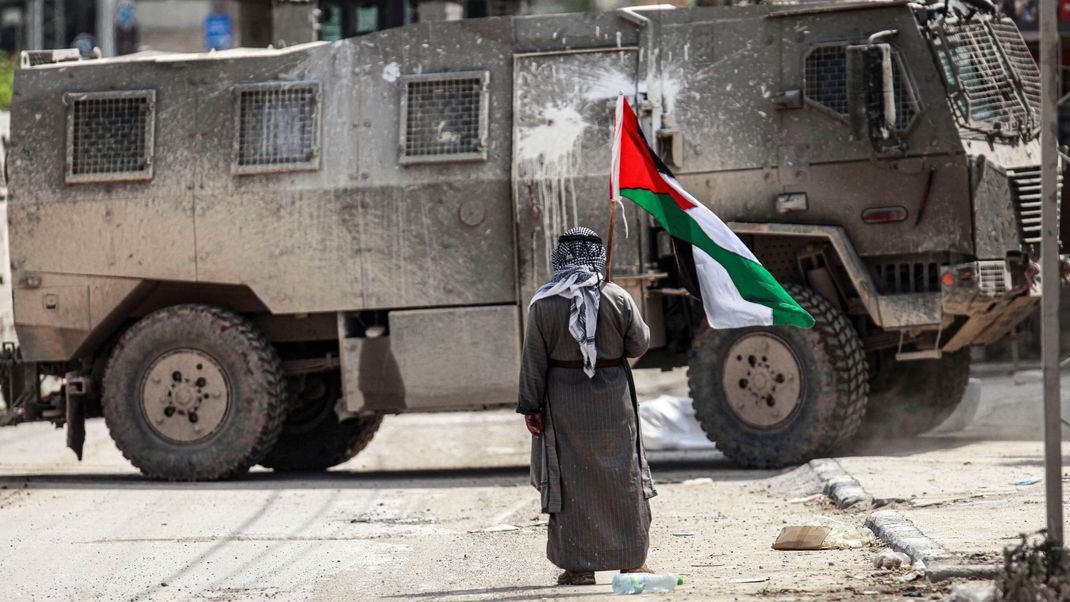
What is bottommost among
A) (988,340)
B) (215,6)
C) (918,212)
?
(988,340)

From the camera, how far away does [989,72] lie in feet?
39.8

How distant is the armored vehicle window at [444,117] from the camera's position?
12211 mm

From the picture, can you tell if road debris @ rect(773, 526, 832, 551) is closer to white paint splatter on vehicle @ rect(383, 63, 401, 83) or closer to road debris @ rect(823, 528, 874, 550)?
road debris @ rect(823, 528, 874, 550)

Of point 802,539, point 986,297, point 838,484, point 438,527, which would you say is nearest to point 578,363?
point 802,539

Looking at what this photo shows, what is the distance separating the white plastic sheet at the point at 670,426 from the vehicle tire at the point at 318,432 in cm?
244

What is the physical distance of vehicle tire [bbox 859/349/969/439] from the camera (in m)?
13.1

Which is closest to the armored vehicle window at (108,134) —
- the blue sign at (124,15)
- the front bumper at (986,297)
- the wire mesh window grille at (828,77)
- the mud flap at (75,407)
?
the mud flap at (75,407)

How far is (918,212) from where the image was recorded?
37.9 ft

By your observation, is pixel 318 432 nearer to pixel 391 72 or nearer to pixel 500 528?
pixel 391 72

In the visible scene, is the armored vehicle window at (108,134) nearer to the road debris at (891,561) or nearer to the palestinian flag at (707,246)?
the palestinian flag at (707,246)

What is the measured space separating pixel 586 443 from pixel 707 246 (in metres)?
1.36

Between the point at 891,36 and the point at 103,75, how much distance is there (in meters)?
5.95

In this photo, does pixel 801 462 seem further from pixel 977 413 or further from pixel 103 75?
pixel 103 75

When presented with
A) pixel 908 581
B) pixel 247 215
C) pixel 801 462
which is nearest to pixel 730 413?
pixel 801 462
